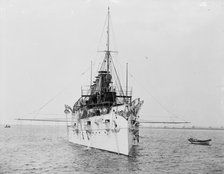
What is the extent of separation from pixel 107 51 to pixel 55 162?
19.8 metres

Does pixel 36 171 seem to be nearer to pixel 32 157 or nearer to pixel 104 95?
pixel 32 157

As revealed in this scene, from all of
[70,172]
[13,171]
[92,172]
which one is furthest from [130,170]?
[13,171]

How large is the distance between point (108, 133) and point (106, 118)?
A: 178 centimetres

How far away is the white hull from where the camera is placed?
118ft

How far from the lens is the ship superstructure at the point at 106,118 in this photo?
36.8 metres

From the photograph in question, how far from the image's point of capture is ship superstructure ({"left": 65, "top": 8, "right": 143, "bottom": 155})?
36.8 meters

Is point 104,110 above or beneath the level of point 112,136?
above

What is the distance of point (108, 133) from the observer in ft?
130

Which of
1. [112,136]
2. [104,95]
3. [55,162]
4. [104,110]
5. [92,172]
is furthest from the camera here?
[104,95]

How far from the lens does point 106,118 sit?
4000cm

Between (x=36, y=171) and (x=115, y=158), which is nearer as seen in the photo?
(x=36, y=171)

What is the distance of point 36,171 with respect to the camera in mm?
29844

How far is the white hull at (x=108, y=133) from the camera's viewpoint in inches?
1420

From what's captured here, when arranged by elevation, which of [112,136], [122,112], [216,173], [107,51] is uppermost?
[107,51]
